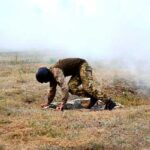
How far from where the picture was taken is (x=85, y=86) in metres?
18.4

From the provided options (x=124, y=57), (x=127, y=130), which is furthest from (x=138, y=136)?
(x=124, y=57)

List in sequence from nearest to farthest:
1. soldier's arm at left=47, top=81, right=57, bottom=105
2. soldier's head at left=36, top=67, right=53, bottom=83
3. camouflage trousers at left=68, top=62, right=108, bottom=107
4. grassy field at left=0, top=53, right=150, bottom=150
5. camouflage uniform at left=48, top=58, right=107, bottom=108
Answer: grassy field at left=0, top=53, right=150, bottom=150 → soldier's head at left=36, top=67, right=53, bottom=83 → soldier's arm at left=47, top=81, right=57, bottom=105 → camouflage uniform at left=48, top=58, right=107, bottom=108 → camouflage trousers at left=68, top=62, right=108, bottom=107

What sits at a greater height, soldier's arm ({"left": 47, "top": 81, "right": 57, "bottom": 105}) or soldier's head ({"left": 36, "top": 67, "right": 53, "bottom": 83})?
soldier's head ({"left": 36, "top": 67, "right": 53, "bottom": 83})

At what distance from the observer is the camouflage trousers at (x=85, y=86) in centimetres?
1842

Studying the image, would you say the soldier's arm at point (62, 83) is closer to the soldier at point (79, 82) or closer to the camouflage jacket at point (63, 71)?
the camouflage jacket at point (63, 71)

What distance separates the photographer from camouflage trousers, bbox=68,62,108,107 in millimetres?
18422

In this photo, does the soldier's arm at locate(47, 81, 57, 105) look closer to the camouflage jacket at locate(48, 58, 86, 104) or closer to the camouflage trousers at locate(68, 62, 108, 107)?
the camouflage jacket at locate(48, 58, 86, 104)

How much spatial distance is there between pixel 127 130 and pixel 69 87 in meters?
4.96

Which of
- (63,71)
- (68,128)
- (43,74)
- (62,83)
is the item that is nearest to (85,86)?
(63,71)

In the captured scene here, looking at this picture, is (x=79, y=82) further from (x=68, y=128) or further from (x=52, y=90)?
(x=68, y=128)

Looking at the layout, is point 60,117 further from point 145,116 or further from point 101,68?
point 101,68

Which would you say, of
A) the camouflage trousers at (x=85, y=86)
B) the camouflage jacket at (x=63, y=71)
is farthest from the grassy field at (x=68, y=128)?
the camouflage trousers at (x=85, y=86)

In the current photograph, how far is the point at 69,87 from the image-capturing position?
18516mm

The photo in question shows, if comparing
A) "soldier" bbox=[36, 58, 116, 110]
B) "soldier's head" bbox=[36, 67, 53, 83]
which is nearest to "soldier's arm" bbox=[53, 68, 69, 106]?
"soldier's head" bbox=[36, 67, 53, 83]
